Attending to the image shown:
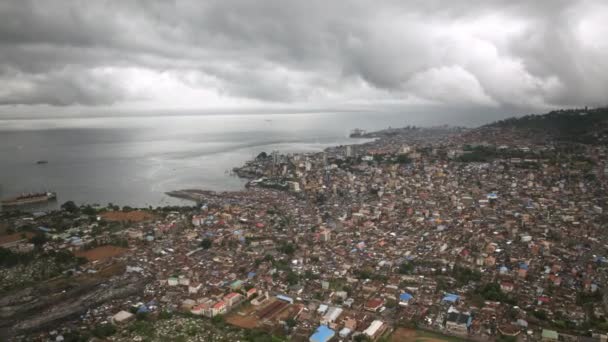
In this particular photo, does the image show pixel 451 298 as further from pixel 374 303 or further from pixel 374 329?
pixel 374 329

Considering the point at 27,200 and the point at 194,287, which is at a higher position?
the point at 27,200

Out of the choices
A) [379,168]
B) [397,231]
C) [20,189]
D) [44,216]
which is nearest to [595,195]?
[397,231]

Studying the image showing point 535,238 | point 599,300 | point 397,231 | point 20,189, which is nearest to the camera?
point 599,300

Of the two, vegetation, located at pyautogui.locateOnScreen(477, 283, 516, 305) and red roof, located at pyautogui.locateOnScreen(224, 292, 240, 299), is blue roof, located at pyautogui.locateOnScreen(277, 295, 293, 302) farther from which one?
vegetation, located at pyautogui.locateOnScreen(477, 283, 516, 305)

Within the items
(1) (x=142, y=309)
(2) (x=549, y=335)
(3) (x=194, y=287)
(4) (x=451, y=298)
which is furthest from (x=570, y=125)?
(1) (x=142, y=309)

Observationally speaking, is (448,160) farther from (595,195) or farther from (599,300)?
(599,300)

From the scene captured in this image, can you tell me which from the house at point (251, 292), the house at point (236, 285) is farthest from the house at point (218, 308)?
the house at point (236, 285)

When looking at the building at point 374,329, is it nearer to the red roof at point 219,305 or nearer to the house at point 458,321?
the house at point 458,321

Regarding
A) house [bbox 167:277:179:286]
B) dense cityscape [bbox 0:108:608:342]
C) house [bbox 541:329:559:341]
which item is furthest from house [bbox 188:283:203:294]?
house [bbox 541:329:559:341]
